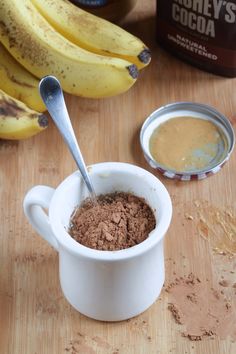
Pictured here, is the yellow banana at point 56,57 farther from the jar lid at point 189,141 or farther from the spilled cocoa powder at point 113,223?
the spilled cocoa powder at point 113,223

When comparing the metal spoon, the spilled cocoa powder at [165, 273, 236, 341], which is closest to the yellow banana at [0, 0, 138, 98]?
the metal spoon

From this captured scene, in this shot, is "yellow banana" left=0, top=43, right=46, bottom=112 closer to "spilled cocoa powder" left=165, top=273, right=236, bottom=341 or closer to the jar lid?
the jar lid

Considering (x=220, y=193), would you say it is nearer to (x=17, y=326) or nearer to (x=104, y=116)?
(x=104, y=116)

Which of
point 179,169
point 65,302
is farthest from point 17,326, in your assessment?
point 179,169

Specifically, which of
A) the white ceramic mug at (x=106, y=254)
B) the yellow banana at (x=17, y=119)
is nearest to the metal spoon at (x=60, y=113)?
the white ceramic mug at (x=106, y=254)

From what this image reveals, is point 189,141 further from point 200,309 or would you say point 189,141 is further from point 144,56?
point 200,309

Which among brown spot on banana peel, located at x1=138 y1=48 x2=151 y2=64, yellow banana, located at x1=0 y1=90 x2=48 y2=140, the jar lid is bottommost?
the jar lid
